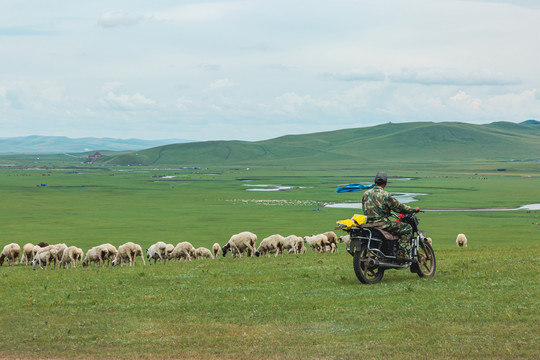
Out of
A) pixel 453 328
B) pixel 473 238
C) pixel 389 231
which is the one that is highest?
pixel 389 231

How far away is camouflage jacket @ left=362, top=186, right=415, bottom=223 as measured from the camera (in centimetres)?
1573

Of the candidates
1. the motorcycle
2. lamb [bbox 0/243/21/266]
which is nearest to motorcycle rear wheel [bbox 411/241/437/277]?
the motorcycle

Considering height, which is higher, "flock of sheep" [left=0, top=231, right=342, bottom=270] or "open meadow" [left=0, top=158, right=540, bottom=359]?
"open meadow" [left=0, top=158, right=540, bottom=359]

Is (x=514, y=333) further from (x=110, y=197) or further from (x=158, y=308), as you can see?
(x=110, y=197)

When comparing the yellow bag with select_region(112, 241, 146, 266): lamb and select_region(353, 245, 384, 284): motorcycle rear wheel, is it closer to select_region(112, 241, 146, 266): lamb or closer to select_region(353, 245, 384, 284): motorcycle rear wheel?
select_region(353, 245, 384, 284): motorcycle rear wheel

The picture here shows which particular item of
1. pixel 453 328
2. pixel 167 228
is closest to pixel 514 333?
pixel 453 328

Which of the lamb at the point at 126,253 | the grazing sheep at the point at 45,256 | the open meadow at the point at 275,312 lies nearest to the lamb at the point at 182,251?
the lamb at the point at 126,253

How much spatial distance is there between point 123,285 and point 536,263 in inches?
493

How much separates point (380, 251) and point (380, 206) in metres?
1.17

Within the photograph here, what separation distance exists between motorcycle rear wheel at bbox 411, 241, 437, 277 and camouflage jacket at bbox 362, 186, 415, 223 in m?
1.59

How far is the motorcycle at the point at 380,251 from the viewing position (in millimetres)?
15820

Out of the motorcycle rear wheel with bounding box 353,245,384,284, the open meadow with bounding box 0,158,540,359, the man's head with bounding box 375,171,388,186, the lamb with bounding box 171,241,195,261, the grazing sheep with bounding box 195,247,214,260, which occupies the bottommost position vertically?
the grazing sheep with bounding box 195,247,214,260

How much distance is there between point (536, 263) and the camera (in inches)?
746

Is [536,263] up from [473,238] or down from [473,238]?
up
